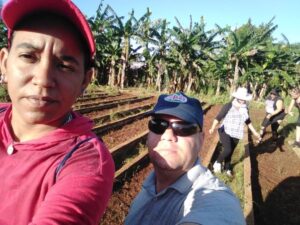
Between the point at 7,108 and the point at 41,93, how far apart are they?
1.32 ft

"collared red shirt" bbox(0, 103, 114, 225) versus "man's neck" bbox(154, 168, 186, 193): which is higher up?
"collared red shirt" bbox(0, 103, 114, 225)

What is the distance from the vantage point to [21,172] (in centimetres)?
127

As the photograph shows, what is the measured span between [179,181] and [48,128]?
955 millimetres

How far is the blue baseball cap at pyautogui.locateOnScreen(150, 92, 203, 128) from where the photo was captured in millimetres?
2402

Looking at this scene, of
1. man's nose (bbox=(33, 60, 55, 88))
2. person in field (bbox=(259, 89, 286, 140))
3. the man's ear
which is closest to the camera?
man's nose (bbox=(33, 60, 55, 88))

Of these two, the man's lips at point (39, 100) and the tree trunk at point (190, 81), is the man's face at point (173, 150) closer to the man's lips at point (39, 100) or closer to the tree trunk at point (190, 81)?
the man's lips at point (39, 100)

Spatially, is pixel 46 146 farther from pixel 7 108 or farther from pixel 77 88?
pixel 7 108

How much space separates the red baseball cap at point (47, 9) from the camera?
1.35m

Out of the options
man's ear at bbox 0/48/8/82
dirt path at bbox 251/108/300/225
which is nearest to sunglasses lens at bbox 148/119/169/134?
man's ear at bbox 0/48/8/82

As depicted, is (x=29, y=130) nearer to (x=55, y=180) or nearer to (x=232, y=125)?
(x=55, y=180)

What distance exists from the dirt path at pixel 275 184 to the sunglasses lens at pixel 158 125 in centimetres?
441

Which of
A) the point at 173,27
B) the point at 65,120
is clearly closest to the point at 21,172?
the point at 65,120

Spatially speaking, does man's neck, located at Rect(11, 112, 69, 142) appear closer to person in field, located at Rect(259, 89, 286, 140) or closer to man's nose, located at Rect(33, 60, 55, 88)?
man's nose, located at Rect(33, 60, 55, 88)

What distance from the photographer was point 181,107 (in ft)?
8.01
